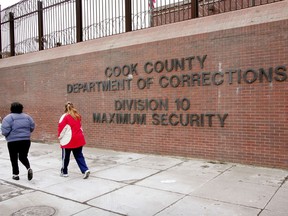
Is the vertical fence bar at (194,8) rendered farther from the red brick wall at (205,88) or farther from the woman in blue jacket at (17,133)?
the woman in blue jacket at (17,133)

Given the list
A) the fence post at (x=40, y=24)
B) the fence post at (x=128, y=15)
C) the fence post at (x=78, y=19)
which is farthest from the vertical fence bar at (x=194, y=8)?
the fence post at (x=40, y=24)

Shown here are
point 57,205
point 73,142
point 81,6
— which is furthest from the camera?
point 81,6

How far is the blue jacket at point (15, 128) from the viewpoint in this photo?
5.69 meters

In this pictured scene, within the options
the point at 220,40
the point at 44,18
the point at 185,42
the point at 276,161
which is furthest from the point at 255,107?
the point at 44,18

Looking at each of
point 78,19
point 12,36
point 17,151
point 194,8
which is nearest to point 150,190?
point 17,151

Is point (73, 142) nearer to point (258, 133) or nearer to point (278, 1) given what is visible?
point (258, 133)

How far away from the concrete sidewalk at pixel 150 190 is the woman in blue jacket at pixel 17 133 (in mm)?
390

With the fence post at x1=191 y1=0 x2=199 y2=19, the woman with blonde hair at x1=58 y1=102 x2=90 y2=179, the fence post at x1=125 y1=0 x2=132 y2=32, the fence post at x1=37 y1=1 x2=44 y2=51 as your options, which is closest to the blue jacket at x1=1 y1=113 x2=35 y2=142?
the woman with blonde hair at x1=58 y1=102 x2=90 y2=179

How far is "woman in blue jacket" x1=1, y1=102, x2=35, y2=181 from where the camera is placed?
5.71 meters

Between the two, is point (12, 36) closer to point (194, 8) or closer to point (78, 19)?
point (78, 19)

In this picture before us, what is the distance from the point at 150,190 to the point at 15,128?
2.83 m

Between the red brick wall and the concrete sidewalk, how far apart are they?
0.53 m

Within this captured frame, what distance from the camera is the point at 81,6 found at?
1049 cm

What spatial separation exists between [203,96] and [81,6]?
5.96 meters
